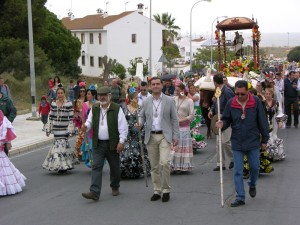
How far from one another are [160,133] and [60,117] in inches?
125

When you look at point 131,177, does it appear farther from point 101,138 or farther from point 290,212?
point 290,212

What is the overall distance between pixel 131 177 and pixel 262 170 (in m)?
2.40

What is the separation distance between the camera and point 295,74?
66.4 feet

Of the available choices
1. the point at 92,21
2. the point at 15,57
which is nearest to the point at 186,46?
the point at 92,21

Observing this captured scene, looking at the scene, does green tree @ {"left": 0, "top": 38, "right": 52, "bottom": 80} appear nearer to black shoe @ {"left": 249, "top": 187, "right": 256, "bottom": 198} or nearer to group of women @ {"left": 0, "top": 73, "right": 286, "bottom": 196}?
group of women @ {"left": 0, "top": 73, "right": 286, "bottom": 196}

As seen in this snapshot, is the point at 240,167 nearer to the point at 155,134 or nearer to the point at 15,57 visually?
the point at 155,134

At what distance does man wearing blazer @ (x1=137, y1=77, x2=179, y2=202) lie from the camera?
28.9 feet

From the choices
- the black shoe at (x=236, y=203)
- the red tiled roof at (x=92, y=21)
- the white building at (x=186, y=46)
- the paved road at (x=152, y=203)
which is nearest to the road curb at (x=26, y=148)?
the paved road at (x=152, y=203)

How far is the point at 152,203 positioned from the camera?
29.0 ft

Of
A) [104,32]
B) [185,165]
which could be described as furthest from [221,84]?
[104,32]

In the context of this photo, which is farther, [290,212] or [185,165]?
[185,165]

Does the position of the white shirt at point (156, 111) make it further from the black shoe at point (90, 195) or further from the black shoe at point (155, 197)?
the black shoe at point (90, 195)

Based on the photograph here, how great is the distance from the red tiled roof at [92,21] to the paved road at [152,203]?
2360 inches

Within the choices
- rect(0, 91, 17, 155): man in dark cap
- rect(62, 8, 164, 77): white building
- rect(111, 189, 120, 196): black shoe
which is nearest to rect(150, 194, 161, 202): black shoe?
rect(111, 189, 120, 196): black shoe
